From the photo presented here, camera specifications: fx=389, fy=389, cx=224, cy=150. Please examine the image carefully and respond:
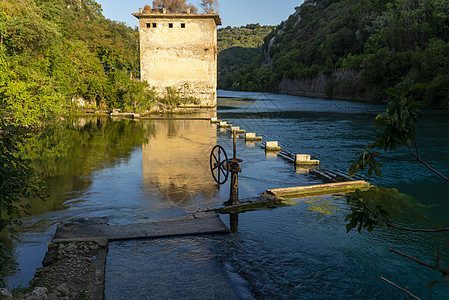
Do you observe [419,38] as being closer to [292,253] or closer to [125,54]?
[125,54]

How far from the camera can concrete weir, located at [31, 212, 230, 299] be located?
511 cm

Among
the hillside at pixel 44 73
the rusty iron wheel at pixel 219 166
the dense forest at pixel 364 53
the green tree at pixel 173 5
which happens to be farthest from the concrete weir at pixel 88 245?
the green tree at pixel 173 5

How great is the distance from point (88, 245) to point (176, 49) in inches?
1294

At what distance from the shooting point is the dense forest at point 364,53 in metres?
46.2

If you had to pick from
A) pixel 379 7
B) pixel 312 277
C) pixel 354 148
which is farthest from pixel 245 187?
pixel 379 7

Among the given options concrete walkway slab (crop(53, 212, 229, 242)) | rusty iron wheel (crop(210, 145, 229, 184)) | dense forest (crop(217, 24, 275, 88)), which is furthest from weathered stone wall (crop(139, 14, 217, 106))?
dense forest (crop(217, 24, 275, 88))

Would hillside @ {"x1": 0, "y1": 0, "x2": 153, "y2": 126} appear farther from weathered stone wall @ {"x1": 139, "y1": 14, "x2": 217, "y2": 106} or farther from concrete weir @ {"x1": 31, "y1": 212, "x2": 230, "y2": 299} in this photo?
weathered stone wall @ {"x1": 139, "y1": 14, "x2": 217, "y2": 106}

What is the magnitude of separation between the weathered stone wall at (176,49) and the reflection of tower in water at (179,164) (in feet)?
50.6

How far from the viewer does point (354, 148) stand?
18.2 m

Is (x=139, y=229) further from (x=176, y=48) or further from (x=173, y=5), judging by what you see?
(x=173, y=5)

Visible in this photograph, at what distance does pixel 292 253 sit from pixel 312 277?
0.84m

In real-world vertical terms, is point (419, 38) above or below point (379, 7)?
below

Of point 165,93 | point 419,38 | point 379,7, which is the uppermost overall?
point 379,7

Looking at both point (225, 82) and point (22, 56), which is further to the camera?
point (225, 82)
